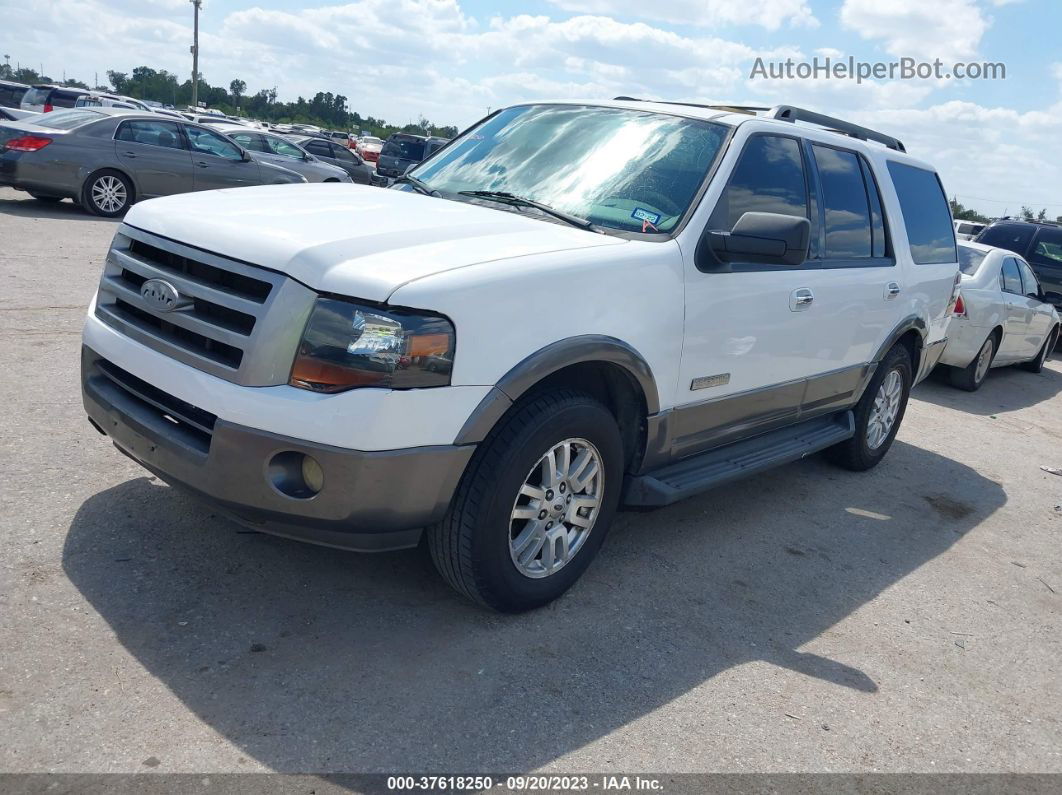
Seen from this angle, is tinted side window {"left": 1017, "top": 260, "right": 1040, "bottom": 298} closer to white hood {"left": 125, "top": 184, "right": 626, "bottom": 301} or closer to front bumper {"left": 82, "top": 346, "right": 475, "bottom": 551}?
white hood {"left": 125, "top": 184, "right": 626, "bottom": 301}

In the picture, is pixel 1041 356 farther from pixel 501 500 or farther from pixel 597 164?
pixel 501 500

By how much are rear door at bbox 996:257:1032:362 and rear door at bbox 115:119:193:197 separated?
435 inches

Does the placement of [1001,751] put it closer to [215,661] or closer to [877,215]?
[215,661]

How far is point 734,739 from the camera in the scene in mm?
3090

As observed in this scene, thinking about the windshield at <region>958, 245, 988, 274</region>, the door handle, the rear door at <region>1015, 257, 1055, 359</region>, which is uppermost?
the windshield at <region>958, 245, 988, 274</region>

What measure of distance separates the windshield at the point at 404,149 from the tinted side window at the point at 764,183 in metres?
21.8

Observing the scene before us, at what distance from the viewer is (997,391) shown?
10664mm

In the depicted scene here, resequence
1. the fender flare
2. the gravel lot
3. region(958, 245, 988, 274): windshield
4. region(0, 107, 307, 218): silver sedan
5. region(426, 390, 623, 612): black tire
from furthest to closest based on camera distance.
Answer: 1. region(0, 107, 307, 218): silver sedan
2. region(958, 245, 988, 274): windshield
3. the fender flare
4. region(426, 390, 623, 612): black tire
5. the gravel lot

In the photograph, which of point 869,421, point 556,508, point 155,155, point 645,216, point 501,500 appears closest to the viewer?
point 501,500

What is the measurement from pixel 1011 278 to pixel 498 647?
9439mm

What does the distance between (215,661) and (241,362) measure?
38.7 inches

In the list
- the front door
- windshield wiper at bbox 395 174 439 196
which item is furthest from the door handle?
windshield wiper at bbox 395 174 439 196

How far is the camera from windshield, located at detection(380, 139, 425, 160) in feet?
83.6

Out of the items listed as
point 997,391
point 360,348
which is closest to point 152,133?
point 997,391
